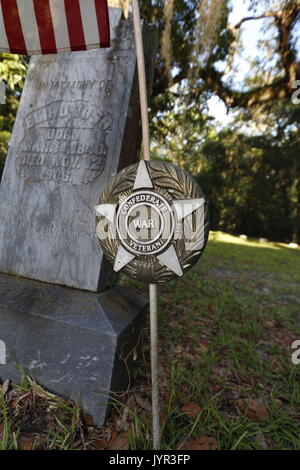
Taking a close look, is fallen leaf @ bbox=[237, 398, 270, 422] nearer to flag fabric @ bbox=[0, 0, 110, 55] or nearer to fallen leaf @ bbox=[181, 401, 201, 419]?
fallen leaf @ bbox=[181, 401, 201, 419]

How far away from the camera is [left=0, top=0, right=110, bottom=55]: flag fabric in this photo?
4.74ft

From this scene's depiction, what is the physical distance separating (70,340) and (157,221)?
89 cm

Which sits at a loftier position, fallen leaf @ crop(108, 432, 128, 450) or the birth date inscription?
the birth date inscription

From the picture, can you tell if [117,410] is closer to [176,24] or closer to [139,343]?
[139,343]

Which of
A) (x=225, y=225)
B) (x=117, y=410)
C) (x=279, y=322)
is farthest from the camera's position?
(x=225, y=225)

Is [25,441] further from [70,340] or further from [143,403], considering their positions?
[143,403]

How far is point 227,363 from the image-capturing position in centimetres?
210

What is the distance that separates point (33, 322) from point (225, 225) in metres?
17.9

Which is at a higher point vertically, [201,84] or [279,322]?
[201,84]

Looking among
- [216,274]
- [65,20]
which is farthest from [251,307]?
[65,20]

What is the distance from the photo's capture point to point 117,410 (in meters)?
1.48

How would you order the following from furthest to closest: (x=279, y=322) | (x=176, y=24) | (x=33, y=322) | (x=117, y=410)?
(x=176, y=24), (x=279, y=322), (x=33, y=322), (x=117, y=410)

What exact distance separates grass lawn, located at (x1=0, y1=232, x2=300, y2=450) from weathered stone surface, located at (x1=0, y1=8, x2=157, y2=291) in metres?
0.72

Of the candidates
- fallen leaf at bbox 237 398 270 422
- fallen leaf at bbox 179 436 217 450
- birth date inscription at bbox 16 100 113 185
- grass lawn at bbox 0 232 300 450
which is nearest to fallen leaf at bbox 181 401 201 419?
grass lawn at bbox 0 232 300 450
